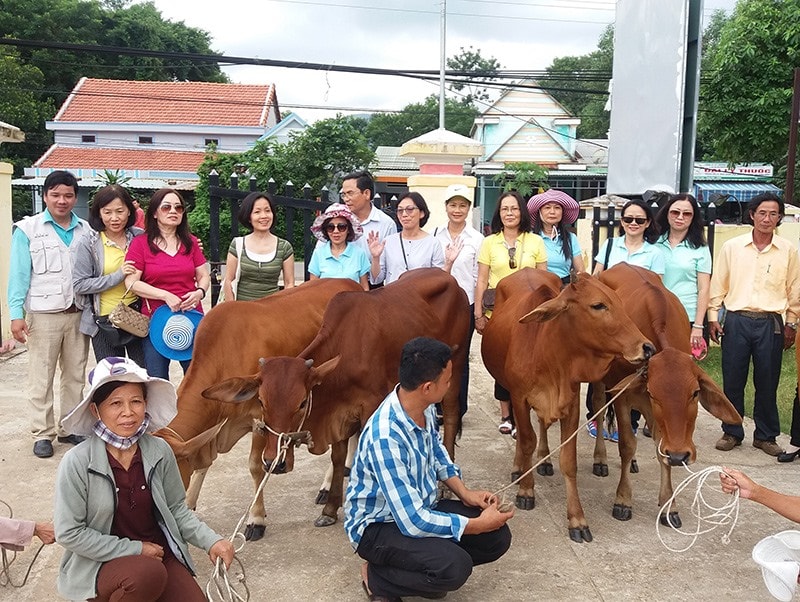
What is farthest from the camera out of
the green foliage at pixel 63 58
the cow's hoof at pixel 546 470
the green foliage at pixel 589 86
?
the green foliage at pixel 589 86

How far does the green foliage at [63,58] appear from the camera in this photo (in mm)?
32125

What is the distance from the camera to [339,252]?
5.93 meters

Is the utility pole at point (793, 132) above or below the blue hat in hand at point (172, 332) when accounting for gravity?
above

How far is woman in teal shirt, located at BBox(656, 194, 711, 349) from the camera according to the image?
6.04m

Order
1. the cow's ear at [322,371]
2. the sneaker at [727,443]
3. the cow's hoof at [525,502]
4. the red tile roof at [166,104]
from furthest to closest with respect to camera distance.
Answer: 1. the red tile roof at [166,104]
2. the sneaker at [727,443]
3. the cow's hoof at [525,502]
4. the cow's ear at [322,371]

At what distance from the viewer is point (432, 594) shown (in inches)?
145

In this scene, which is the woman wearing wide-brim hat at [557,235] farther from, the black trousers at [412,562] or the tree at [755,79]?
the tree at [755,79]

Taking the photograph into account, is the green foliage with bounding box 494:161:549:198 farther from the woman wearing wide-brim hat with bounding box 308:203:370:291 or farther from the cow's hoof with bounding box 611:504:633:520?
the cow's hoof with bounding box 611:504:633:520

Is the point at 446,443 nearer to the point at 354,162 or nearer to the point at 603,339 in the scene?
the point at 603,339

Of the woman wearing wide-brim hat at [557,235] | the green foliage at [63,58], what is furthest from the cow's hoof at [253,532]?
the green foliage at [63,58]

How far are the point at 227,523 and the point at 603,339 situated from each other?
102 inches

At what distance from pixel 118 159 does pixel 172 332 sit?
28.4 metres

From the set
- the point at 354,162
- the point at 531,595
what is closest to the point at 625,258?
the point at 531,595

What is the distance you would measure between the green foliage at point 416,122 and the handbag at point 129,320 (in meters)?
55.2
